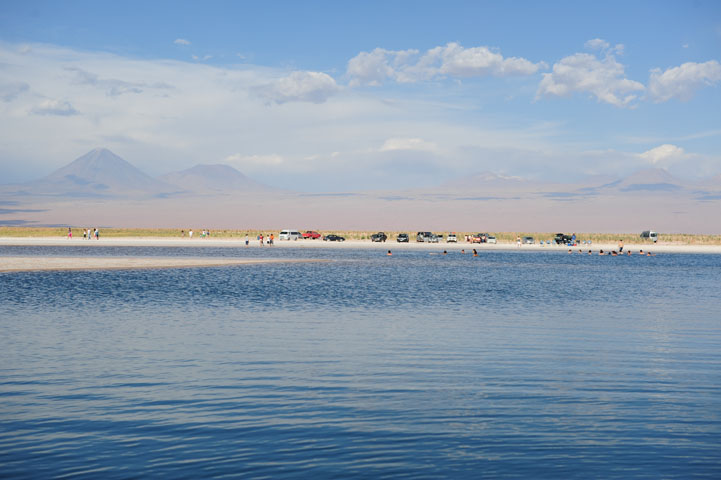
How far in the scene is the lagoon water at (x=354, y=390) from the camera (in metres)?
11.5

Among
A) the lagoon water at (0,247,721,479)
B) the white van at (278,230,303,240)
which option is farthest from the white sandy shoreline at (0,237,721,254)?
the lagoon water at (0,247,721,479)

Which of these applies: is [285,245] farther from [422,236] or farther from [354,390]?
[354,390]

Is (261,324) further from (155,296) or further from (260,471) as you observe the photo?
(260,471)

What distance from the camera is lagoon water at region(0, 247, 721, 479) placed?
11.5 m

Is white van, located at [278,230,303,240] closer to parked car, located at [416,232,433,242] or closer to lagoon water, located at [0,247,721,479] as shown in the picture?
parked car, located at [416,232,433,242]

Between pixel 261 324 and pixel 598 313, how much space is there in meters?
16.7

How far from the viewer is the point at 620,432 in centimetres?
1317

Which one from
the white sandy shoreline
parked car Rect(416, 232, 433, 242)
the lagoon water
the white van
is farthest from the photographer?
parked car Rect(416, 232, 433, 242)

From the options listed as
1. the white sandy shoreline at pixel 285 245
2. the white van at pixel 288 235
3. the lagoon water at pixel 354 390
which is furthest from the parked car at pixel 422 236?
the lagoon water at pixel 354 390

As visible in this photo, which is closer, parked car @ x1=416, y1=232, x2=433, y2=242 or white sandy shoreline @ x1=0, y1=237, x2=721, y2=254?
white sandy shoreline @ x1=0, y1=237, x2=721, y2=254

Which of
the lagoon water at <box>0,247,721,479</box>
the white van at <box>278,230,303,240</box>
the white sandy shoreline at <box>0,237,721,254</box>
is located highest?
the white van at <box>278,230,303,240</box>

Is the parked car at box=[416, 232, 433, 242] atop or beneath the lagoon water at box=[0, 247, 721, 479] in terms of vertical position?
atop

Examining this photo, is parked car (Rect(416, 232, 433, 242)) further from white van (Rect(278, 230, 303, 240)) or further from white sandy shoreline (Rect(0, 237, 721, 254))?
white van (Rect(278, 230, 303, 240))

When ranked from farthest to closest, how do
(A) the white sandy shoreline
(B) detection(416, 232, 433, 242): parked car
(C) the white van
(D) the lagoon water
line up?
(B) detection(416, 232, 433, 242): parked car → (C) the white van → (A) the white sandy shoreline → (D) the lagoon water
